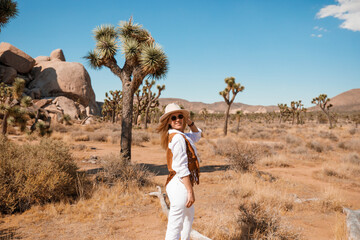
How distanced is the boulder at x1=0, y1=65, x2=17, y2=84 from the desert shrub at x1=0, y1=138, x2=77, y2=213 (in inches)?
1561

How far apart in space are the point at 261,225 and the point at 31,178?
14.8 ft

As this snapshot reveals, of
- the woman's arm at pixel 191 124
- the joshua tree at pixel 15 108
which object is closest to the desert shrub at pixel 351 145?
the woman's arm at pixel 191 124

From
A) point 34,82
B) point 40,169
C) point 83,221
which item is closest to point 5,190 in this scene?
point 40,169

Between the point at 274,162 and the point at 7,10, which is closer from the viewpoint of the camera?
the point at 7,10

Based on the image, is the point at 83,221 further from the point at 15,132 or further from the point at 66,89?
the point at 66,89

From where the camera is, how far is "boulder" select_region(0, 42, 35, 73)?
36406mm

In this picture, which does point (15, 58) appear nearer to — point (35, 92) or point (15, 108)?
point (35, 92)

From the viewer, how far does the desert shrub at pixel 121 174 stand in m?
5.81

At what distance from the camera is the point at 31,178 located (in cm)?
422

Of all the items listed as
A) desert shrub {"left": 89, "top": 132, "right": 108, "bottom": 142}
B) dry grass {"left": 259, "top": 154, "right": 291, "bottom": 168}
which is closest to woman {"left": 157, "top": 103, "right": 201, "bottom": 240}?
dry grass {"left": 259, "top": 154, "right": 291, "bottom": 168}

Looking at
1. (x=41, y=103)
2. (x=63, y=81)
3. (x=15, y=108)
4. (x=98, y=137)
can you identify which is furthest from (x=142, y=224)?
(x=63, y=81)

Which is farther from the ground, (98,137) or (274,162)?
(98,137)

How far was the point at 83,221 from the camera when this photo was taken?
4.06 metres

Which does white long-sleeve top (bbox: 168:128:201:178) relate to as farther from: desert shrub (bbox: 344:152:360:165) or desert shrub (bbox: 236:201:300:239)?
desert shrub (bbox: 344:152:360:165)
